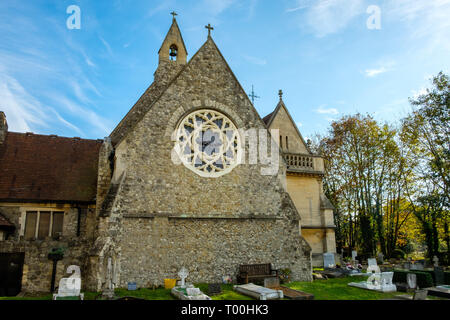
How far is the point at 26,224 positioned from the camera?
15.8 m

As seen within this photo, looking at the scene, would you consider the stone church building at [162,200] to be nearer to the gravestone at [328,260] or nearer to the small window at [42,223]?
the small window at [42,223]

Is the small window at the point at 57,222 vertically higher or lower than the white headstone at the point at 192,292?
higher

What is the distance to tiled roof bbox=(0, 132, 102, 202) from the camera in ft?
53.1

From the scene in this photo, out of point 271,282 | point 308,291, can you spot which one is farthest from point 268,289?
point 308,291

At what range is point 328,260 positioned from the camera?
2069 cm

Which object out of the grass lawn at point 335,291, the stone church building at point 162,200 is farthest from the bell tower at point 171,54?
the grass lawn at point 335,291

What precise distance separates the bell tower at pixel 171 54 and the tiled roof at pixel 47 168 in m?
6.75

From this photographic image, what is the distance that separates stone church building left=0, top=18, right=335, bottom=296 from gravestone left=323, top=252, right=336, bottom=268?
515cm

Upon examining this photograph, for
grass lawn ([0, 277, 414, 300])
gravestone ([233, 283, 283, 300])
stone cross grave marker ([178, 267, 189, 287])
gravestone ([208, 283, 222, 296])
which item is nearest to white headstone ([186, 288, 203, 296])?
grass lawn ([0, 277, 414, 300])

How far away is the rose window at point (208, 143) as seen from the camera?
15727mm

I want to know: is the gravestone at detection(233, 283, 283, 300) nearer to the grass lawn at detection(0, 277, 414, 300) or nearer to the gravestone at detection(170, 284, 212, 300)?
the grass lawn at detection(0, 277, 414, 300)

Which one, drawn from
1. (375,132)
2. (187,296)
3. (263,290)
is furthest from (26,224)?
(375,132)

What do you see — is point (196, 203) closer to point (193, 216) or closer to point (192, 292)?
point (193, 216)
